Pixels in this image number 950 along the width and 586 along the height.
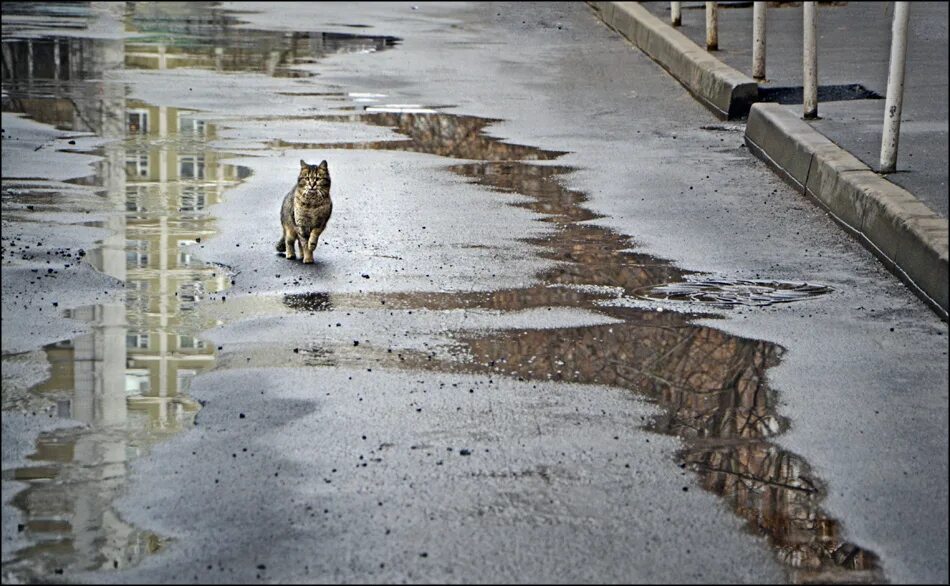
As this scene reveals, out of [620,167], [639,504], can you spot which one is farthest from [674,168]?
[639,504]

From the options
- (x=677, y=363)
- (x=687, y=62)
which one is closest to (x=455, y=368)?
(x=677, y=363)

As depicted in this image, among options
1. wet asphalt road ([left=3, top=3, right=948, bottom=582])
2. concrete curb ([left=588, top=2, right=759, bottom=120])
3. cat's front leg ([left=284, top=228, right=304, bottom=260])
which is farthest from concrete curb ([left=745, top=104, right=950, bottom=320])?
cat's front leg ([left=284, top=228, right=304, bottom=260])

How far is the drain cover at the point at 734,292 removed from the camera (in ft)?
30.0

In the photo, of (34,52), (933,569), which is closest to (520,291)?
(933,569)

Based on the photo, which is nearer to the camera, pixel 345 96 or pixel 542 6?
pixel 345 96

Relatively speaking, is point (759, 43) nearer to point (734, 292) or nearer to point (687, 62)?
point (687, 62)

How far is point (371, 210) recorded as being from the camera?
38.7 feet

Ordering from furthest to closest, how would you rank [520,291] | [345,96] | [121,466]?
[345,96], [520,291], [121,466]

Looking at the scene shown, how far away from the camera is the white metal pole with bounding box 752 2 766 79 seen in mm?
17000

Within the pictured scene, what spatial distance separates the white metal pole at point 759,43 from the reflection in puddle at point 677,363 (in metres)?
5.83

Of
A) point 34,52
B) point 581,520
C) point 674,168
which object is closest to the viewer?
point 581,520

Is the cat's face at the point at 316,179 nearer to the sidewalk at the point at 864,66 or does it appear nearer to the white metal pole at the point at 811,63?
the sidewalk at the point at 864,66

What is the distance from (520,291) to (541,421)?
8.12 feet

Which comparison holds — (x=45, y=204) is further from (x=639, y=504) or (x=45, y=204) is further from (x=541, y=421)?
(x=639, y=504)
